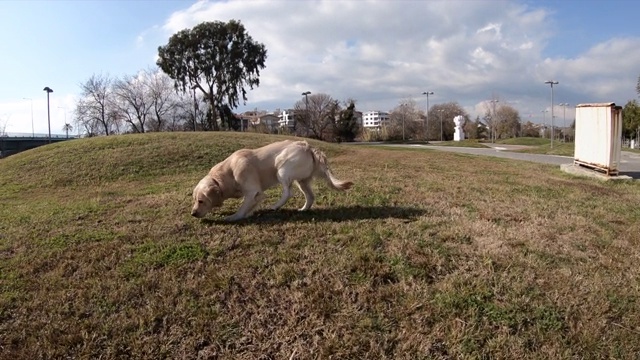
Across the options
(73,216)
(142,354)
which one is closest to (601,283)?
(142,354)

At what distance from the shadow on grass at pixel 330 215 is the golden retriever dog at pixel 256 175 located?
0.53 feet

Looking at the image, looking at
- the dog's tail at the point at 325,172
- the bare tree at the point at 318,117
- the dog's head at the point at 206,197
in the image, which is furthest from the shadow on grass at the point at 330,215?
the bare tree at the point at 318,117

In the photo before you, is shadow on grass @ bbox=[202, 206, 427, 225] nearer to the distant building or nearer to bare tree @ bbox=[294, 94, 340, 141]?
bare tree @ bbox=[294, 94, 340, 141]

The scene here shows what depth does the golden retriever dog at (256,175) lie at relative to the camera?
595 cm

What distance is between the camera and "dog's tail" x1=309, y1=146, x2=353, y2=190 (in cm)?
625

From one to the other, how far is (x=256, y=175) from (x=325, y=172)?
975 millimetres

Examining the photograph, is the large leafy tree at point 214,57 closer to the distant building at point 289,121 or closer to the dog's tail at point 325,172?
the distant building at point 289,121

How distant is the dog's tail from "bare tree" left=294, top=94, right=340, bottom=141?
183ft

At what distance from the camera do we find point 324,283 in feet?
13.1

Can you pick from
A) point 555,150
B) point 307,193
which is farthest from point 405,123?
point 307,193

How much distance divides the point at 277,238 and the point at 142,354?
2.19 metres

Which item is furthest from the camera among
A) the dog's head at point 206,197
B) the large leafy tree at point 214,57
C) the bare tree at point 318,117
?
the bare tree at point 318,117

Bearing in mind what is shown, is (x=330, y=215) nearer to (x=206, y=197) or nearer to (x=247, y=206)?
(x=247, y=206)

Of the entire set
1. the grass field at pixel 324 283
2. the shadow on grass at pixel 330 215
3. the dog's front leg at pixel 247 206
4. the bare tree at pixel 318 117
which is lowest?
the grass field at pixel 324 283
